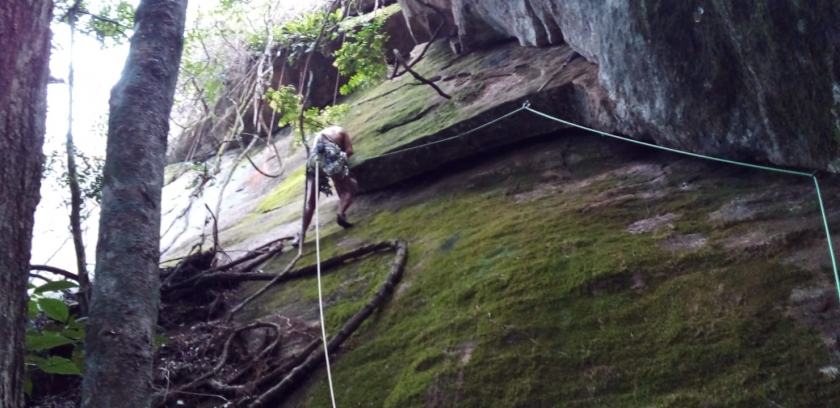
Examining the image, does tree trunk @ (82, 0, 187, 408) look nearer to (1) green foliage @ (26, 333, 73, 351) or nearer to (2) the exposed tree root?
(1) green foliage @ (26, 333, 73, 351)

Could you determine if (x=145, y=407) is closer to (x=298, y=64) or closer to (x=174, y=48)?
(x=174, y=48)

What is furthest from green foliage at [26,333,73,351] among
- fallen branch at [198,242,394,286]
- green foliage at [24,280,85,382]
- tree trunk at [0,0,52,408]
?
fallen branch at [198,242,394,286]

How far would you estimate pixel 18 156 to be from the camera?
172 cm

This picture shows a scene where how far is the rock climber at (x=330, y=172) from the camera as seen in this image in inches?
247

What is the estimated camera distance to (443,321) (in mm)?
3584

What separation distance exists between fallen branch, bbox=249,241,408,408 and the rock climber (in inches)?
74.1

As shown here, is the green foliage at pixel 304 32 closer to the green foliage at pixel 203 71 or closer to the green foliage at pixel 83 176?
the green foliage at pixel 203 71

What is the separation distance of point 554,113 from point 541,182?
30.5 inches

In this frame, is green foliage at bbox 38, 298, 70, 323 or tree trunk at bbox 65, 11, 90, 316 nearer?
green foliage at bbox 38, 298, 70, 323

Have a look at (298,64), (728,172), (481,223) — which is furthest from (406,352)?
(298,64)

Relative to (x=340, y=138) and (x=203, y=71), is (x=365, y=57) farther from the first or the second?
(x=203, y=71)

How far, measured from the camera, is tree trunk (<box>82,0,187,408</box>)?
1952mm

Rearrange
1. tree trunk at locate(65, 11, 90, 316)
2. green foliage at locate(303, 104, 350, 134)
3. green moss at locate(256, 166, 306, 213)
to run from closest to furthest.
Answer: tree trunk at locate(65, 11, 90, 316) → green foliage at locate(303, 104, 350, 134) → green moss at locate(256, 166, 306, 213)

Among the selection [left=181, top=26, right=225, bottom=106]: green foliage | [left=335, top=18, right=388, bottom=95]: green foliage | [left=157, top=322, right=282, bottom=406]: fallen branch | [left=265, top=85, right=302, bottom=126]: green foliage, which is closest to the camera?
[left=157, top=322, right=282, bottom=406]: fallen branch
